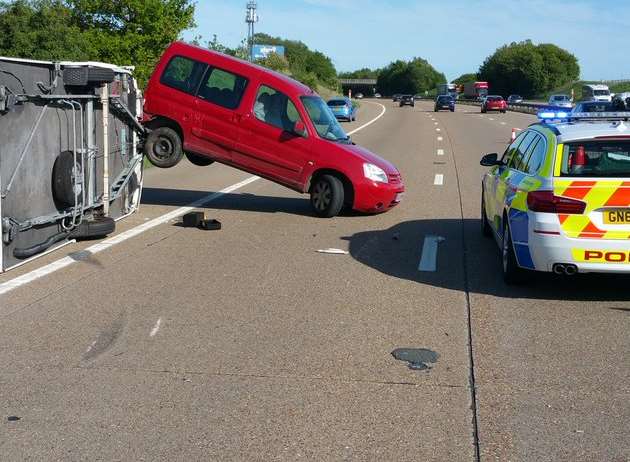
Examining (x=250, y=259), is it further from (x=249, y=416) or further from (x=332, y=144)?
(x=249, y=416)

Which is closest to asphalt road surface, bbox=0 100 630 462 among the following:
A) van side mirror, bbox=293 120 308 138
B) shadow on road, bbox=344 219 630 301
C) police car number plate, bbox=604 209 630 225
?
shadow on road, bbox=344 219 630 301

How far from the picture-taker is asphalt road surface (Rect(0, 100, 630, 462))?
15.7 ft

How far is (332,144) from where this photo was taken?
510 inches

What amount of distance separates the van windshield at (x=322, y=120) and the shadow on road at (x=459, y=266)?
1832mm

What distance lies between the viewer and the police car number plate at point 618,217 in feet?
25.0

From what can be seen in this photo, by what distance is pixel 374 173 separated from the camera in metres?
13.0

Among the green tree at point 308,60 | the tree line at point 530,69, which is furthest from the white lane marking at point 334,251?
the tree line at point 530,69

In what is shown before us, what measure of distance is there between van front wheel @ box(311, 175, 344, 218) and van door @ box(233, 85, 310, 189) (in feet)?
0.92

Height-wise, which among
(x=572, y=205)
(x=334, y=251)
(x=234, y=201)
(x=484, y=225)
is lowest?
(x=234, y=201)

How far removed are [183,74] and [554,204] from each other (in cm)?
714

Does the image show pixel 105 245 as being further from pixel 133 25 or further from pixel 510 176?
pixel 133 25

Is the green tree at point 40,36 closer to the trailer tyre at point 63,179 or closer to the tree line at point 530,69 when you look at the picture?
the trailer tyre at point 63,179

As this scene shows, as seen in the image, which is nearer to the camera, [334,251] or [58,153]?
[58,153]

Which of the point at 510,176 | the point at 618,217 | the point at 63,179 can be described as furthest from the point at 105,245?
the point at 618,217
